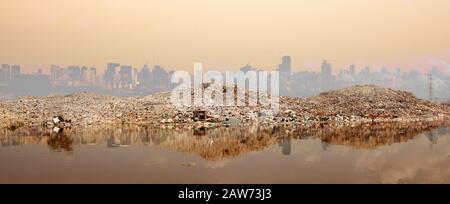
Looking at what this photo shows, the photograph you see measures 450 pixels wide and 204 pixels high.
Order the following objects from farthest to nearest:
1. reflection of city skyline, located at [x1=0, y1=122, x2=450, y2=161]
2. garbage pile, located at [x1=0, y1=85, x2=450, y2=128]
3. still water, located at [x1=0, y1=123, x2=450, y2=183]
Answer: garbage pile, located at [x1=0, y1=85, x2=450, y2=128] < reflection of city skyline, located at [x1=0, y1=122, x2=450, y2=161] < still water, located at [x1=0, y1=123, x2=450, y2=183]

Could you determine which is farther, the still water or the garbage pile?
the garbage pile

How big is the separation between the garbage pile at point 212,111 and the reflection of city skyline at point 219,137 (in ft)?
7.58

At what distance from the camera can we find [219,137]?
49.1 ft

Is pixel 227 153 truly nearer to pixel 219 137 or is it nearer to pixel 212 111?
pixel 219 137

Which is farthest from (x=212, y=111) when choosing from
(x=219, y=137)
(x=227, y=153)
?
(x=227, y=153)

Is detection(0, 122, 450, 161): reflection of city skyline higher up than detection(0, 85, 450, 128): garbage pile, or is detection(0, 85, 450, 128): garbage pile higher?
detection(0, 85, 450, 128): garbage pile

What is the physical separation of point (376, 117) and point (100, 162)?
17835mm

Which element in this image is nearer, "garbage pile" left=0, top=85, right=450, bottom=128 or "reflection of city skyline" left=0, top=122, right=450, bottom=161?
"reflection of city skyline" left=0, top=122, right=450, bottom=161

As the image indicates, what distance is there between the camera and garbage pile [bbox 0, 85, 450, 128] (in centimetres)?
2011

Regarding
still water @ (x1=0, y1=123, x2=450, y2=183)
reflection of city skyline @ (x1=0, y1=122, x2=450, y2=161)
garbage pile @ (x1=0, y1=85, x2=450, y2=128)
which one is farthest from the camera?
garbage pile @ (x1=0, y1=85, x2=450, y2=128)

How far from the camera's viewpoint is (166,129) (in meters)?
17.5

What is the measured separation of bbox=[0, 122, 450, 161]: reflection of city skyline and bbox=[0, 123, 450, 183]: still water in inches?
1.2

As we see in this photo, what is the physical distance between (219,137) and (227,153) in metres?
3.30
